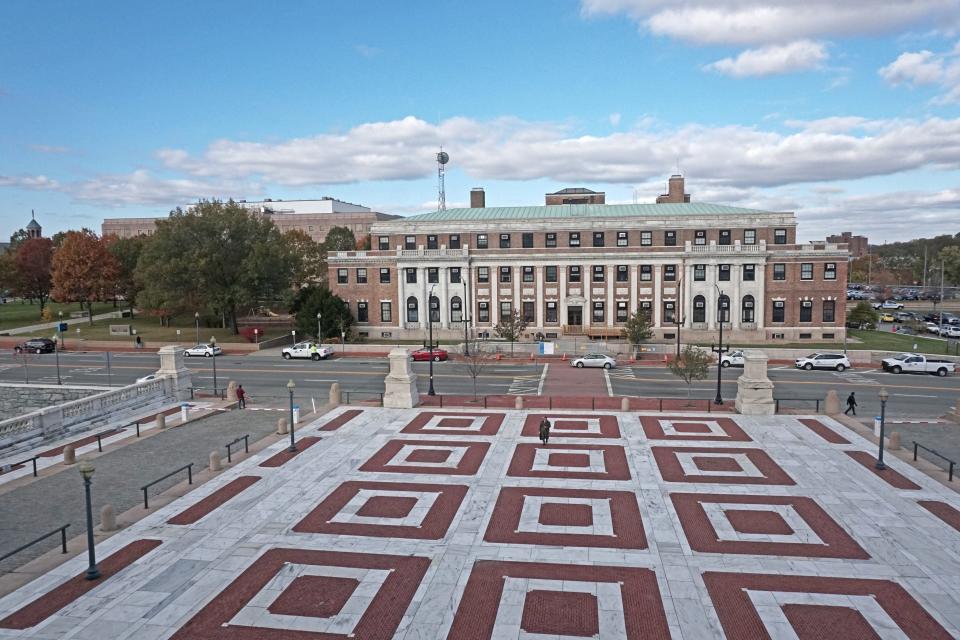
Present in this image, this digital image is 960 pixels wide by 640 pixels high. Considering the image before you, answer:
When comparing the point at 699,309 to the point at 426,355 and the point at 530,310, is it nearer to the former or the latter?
the point at 530,310

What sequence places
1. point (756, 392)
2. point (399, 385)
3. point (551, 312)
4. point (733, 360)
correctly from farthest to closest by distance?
point (551, 312) → point (733, 360) → point (399, 385) → point (756, 392)

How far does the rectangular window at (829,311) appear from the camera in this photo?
6204cm

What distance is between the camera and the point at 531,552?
1667cm

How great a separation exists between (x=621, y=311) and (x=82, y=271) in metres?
65.0

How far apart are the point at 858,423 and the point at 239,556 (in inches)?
1043

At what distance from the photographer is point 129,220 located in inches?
6565

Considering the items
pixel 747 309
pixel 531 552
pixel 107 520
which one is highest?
pixel 747 309

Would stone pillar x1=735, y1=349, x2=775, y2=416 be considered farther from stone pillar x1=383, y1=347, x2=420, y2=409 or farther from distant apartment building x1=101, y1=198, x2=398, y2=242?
distant apartment building x1=101, y1=198, x2=398, y2=242

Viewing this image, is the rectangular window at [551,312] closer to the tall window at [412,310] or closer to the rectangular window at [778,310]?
the tall window at [412,310]

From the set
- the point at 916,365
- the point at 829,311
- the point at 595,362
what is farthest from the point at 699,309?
the point at 916,365

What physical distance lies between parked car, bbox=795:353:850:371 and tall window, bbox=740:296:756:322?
47.0ft

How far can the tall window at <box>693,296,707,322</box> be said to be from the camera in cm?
6384

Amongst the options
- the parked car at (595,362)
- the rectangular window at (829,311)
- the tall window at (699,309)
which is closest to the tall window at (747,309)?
the tall window at (699,309)

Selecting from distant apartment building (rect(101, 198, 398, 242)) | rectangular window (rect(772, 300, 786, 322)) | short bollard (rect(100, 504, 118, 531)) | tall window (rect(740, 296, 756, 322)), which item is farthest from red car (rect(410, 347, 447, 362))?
distant apartment building (rect(101, 198, 398, 242))
